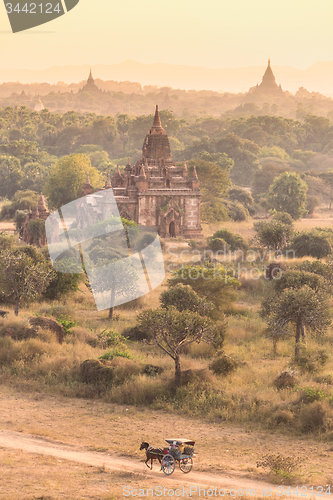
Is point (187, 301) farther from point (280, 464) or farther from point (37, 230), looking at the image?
point (37, 230)

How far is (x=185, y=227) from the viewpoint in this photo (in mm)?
51031

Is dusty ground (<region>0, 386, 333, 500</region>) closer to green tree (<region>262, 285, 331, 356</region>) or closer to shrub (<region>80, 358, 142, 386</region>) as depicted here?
shrub (<region>80, 358, 142, 386</region>)

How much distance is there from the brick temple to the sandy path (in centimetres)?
3466

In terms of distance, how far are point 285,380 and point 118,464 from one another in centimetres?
792

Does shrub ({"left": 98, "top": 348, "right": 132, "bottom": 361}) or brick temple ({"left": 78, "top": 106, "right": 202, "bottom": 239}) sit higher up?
brick temple ({"left": 78, "top": 106, "right": 202, "bottom": 239})

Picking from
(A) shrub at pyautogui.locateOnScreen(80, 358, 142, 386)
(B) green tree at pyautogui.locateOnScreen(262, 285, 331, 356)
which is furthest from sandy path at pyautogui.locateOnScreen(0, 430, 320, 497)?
(B) green tree at pyautogui.locateOnScreen(262, 285, 331, 356)

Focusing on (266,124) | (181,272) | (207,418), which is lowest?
(207,418)

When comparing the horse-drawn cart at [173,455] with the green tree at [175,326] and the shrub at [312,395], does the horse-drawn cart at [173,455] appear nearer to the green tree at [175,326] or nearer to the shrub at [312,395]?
the shrub at [312,395]

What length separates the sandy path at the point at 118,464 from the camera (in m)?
13.2

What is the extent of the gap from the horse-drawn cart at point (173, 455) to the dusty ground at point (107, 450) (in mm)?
207

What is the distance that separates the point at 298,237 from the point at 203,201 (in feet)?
71.3

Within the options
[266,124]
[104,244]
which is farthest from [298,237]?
[266,124]

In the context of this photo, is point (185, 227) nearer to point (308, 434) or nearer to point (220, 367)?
point (220, 367)

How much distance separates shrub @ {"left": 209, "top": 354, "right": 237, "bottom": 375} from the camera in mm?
21016
